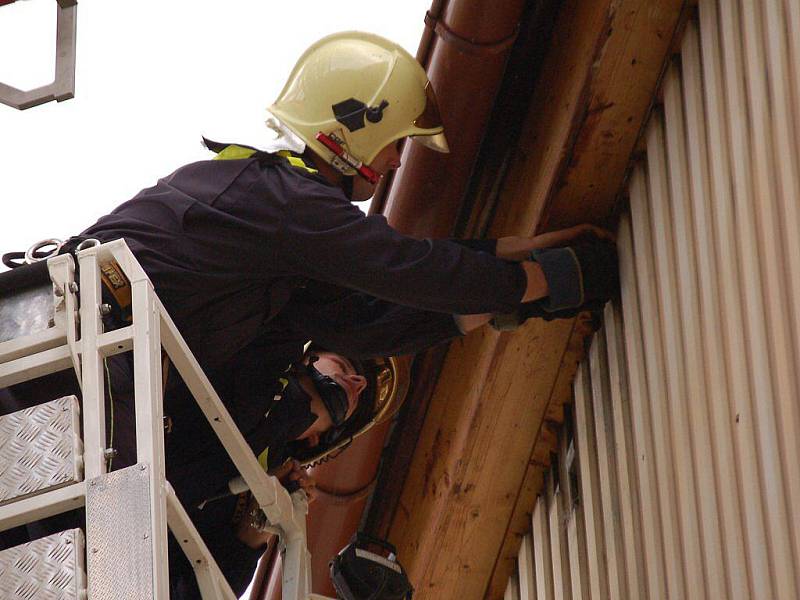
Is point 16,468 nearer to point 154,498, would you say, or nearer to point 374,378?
point 154,498

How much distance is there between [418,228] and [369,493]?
135cm

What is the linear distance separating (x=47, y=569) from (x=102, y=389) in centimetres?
51

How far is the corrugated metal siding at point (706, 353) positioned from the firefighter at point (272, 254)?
16.2 inches

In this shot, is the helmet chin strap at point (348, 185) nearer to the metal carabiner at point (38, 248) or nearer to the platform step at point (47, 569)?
the metal carabiner at point (38, 248)

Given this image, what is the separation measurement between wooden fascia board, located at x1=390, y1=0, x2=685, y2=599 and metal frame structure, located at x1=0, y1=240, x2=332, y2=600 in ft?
4.95

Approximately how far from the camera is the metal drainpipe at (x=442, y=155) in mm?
5285

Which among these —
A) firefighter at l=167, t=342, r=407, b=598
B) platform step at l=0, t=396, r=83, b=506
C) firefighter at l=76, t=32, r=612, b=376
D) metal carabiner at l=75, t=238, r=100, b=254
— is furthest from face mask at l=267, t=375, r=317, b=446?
platform step at l=0, t=396, r=83, b=506

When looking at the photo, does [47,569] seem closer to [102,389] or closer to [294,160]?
[102,389]

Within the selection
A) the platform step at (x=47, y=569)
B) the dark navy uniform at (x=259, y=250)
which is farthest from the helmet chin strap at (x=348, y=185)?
the platform step at (x=47, y=569)

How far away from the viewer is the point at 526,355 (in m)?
5.62

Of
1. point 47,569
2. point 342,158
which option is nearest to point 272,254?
point 342,158

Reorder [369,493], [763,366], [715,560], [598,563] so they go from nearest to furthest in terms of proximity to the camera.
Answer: [763,366], [715,560], [598,563], [369,493]

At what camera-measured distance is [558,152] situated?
5.08 m

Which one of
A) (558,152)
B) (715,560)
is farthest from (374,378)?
(715,560)
